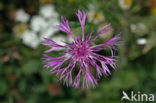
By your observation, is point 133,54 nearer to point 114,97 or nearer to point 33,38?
point 114,97

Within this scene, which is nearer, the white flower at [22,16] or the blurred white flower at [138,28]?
the blurred white flower at [138,28]

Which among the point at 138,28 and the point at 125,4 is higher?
the point at 125,4

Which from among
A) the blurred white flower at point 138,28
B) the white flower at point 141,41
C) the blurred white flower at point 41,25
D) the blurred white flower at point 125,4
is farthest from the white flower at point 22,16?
the white flower at point 141,41

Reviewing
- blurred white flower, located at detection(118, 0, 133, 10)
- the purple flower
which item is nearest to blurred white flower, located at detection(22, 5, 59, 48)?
blurred white flower, located at detection(118, 0, 133, 10)

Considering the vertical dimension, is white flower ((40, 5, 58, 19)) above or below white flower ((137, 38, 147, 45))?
above

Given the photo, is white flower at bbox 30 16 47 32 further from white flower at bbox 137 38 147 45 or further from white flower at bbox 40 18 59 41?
white flower at bbox 137 38 147 45

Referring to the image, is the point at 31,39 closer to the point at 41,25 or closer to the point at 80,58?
the point at 41,25

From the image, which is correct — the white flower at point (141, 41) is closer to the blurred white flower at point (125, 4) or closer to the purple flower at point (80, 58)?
the blurred white flower at point (125, 4)

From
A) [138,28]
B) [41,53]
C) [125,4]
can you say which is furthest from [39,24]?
[138,28]
